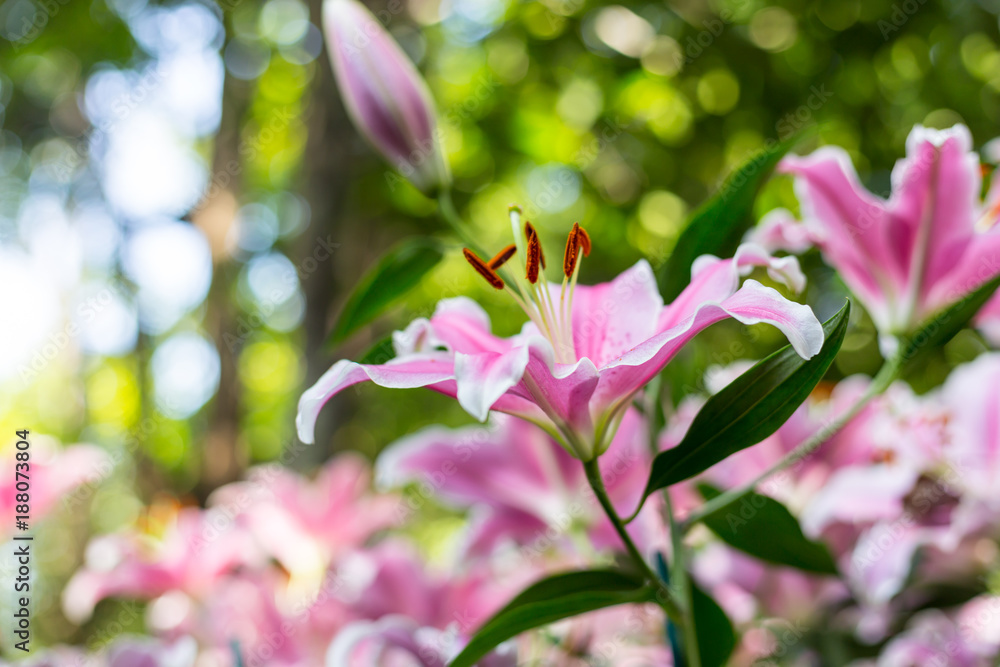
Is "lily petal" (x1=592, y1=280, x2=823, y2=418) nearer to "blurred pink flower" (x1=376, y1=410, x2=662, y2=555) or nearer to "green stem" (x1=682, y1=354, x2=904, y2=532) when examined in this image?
"green stem" (x1=682, y1=354, x2=904, y2=532)

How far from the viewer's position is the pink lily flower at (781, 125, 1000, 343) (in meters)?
0.50

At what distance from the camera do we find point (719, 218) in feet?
1.63

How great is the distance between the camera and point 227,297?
2.15 meters

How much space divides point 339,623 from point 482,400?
0.42 metres

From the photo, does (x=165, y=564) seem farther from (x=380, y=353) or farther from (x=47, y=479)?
(x=380, y=353)

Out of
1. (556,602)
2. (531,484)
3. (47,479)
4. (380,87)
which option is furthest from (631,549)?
(47,479)

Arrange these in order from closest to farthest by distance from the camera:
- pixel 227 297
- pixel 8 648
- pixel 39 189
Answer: pixel 8 648 → pixel 227 297 → pixel 39 189

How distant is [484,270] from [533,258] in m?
0.03

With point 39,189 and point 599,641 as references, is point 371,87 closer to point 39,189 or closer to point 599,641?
point 599,641

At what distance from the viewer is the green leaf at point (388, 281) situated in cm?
58

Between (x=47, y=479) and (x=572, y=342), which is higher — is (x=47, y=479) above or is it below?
below

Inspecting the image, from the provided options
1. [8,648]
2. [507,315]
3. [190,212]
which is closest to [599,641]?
[8,648]

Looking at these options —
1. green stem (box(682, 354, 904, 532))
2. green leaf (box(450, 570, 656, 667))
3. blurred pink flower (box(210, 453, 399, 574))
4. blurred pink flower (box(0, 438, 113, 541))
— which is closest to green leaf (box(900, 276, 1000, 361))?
green stem (box(682, 354, 904, 532))

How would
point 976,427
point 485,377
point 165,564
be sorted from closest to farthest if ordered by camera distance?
1. point 485,377
2. point 976,427
3. point 165,564
